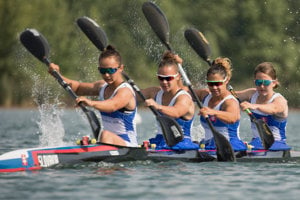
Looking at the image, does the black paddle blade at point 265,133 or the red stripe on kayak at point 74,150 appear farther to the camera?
the black paddle blade at point 265,133

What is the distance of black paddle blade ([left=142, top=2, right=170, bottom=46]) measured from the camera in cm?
1371

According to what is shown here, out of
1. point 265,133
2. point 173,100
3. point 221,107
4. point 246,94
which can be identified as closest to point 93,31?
point 173,100

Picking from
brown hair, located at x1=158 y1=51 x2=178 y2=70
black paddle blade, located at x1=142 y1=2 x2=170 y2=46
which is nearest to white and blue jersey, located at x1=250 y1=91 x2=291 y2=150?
brown hair, located at x1=158 y1=51 x2=178 y2=70

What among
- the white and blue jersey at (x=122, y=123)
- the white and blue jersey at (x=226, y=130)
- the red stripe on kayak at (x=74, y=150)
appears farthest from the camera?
the white and blue jersey at (x=226, y=130)

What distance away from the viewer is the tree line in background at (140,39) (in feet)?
128

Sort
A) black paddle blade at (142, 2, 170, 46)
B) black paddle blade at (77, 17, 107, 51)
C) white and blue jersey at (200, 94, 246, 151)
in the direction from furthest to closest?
black paddle blade at (142, 2, 170, 46) → black paddle blade at (77, 17, 107, 51) → white and blue jersey at (200, 94, 246, 151)

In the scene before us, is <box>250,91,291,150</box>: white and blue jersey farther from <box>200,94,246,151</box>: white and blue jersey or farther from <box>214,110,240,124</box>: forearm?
<box>214,110,240,124</box>: forearm

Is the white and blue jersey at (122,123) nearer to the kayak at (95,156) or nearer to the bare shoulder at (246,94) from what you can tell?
the kayak at (95,156)

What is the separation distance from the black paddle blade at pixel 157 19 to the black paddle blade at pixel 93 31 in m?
0.85

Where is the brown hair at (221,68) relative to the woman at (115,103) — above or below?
above

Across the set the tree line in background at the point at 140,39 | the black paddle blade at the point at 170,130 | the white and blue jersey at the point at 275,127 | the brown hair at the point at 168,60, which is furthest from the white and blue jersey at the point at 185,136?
the tree line in background at the point at 140,39

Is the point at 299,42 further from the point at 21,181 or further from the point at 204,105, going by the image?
the point at 21,181

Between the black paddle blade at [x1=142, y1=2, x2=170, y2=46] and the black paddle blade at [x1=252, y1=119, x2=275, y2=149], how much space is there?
1.91 meters

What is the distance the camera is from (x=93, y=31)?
43.7 feet
